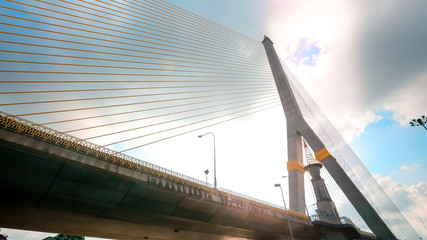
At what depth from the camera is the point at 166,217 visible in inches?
761

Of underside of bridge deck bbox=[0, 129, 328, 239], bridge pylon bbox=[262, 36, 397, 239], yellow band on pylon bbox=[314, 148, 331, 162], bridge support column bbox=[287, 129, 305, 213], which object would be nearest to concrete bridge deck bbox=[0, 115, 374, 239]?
underside of bridge deck bbox=[0, 129, 328, 239]

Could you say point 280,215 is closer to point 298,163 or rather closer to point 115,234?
point 298,163

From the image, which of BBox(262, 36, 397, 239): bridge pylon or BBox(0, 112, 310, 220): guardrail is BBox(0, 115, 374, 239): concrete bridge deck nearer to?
BBox(0, 112, 310, 220): guardrail

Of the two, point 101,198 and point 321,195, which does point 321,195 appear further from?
point 101,198

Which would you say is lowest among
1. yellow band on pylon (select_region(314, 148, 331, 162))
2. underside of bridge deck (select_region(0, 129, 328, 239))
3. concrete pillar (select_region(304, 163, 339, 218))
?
underside of bridge deck (select_region(0, 129, 328, 239))

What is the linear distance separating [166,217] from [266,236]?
54.4ft

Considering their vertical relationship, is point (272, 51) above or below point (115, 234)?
above

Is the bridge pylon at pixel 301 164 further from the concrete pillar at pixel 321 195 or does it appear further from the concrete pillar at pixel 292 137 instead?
the concrete pillar at pixel 321 195

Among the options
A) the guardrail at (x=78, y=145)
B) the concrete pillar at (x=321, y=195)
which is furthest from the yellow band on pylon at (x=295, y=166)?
the guardrail at (x=78, y=145)

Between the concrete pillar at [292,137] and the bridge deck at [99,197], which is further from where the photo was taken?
the concrete pillar at [292,137]

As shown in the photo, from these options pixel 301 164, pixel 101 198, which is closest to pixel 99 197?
pixel 101 198

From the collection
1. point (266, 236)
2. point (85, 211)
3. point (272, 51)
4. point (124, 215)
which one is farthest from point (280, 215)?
point (272, 51)

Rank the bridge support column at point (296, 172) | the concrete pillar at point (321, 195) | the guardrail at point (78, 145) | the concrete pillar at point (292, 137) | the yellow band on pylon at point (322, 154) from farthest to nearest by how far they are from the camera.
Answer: the concrete pillar at point (321, 195)
the yellow band on pylon at point (322, 154)
the concrete pillar at point (292, 137)
the bridge support column at point (296, 172)
the guardrail at point (78, 145)

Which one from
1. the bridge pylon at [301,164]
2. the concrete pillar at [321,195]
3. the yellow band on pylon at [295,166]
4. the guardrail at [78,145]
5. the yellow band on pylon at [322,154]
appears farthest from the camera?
the yellow band on pylon at [295,166]
